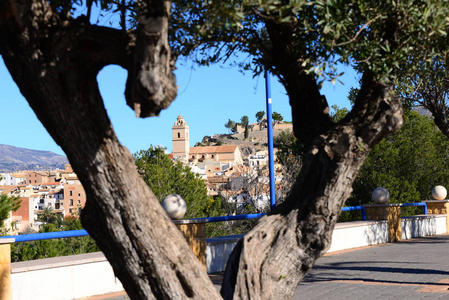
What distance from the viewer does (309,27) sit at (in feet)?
15.2

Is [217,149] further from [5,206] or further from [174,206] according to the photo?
[174,206]

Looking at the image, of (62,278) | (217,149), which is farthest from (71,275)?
(217,149)

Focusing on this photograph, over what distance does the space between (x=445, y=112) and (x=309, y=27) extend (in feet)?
23.6

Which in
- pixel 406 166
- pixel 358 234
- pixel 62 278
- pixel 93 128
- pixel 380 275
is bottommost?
pixel 380 275

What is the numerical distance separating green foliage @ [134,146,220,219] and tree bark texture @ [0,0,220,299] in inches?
1285

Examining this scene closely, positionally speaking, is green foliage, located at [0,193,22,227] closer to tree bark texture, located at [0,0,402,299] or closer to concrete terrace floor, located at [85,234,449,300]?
concrete terrace floor, located at [85,234,449,300]

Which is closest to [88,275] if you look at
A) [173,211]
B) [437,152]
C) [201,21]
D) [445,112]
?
[173,211]

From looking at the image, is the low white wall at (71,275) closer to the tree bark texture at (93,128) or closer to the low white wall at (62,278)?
the low white wall at (62,278)

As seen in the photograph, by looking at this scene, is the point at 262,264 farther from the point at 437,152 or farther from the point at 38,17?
the point at 437,152

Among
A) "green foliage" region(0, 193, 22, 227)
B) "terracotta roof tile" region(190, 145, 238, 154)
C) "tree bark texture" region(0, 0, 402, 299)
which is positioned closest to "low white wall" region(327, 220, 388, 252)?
"green foliage" region(0, 193, 22, 227)

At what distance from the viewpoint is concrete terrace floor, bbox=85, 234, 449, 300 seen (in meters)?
8.32

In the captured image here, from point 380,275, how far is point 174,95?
752cm

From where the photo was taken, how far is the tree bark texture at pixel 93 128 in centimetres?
387

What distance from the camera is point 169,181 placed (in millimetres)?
41906
